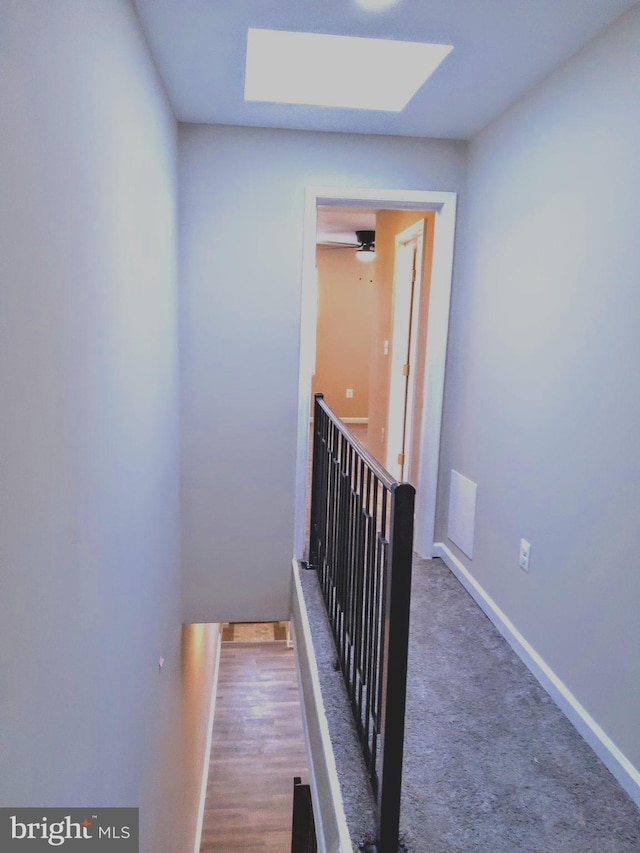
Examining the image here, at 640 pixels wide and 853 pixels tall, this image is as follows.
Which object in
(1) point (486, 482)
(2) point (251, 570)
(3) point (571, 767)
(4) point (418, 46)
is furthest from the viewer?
(2) point (251, 570)

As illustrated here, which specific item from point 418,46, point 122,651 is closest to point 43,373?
point 122,651

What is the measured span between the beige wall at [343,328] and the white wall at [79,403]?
21.2 feet

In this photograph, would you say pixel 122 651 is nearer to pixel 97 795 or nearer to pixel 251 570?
pixel 97 795

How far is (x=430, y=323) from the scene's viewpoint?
3.55 m

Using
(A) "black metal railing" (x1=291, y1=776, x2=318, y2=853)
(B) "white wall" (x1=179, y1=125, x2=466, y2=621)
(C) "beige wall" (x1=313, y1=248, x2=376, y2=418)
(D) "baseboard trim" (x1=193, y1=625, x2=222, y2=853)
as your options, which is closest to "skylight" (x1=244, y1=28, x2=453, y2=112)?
(B) "white wall" (x1=179, y1=125, x2=466, y2=621)

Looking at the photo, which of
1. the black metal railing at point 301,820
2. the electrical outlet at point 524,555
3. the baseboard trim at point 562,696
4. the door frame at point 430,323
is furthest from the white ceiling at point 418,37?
the black metal railing at point 301,820

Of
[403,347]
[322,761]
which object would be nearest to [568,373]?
[322,761]

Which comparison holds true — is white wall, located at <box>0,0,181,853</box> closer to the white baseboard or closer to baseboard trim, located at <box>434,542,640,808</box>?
the white baseboard

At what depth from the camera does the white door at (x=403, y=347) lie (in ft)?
14.5

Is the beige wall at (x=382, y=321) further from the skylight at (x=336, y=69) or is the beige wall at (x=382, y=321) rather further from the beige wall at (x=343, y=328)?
the beige wall at (x=343, y=328)

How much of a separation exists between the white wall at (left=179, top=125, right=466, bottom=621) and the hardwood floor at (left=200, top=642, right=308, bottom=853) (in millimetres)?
2481

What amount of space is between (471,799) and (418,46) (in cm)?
A: 259

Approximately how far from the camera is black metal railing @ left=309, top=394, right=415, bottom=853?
1523mm

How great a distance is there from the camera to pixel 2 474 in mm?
998
